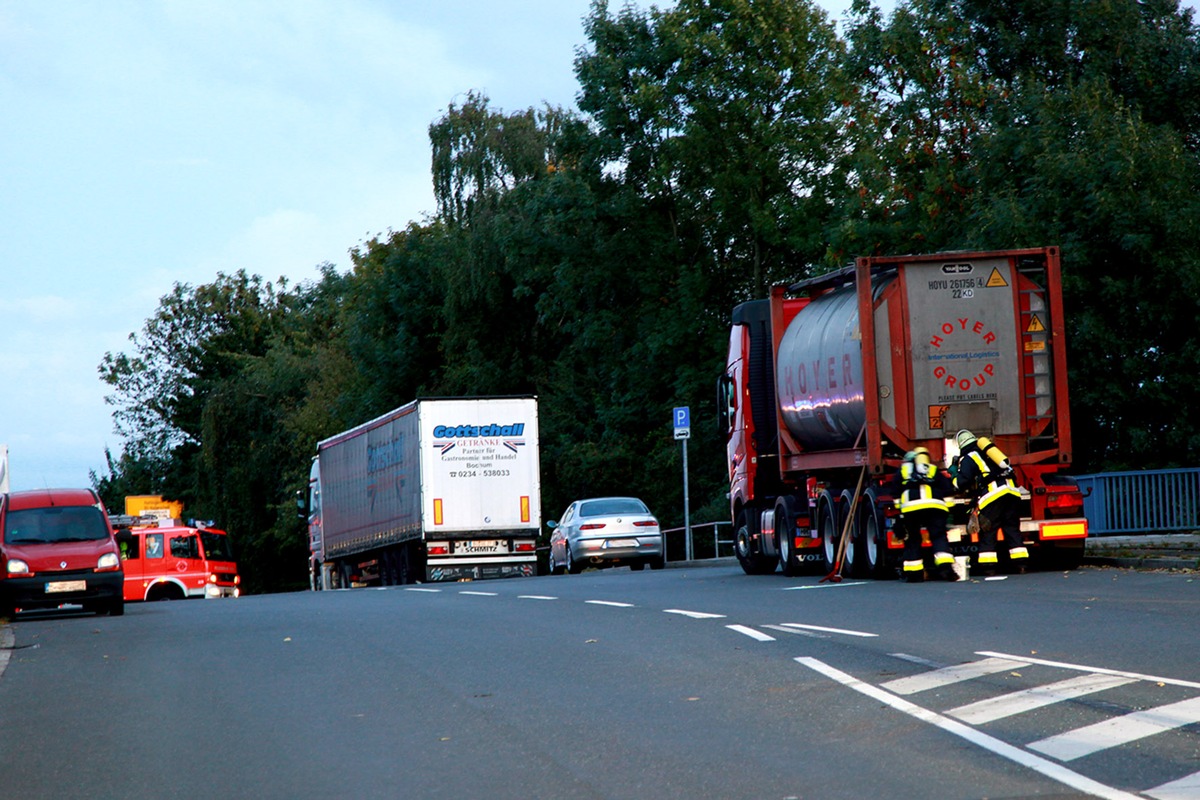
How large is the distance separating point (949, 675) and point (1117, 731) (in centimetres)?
226

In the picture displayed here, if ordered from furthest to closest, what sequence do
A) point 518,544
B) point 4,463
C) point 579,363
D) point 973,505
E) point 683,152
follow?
point 579,363 → point 683,152 → point 518,544 → point 4,463 → point 973,505

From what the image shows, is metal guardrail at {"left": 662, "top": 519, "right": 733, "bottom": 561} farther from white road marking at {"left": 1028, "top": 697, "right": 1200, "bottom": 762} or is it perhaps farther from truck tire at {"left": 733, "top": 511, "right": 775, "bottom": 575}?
white road marking at {"left": 1028, "top": 697, "right": 1200, "bottom": 762}

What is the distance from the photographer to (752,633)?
13.4 meters

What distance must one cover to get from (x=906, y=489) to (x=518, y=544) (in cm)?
1486

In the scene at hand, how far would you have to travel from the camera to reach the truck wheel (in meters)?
23.4

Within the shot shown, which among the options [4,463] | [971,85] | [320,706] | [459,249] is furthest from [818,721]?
[459,249]

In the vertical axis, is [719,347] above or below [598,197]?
below

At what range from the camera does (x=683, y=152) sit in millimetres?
44562

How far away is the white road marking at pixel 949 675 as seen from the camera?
9.73 metres

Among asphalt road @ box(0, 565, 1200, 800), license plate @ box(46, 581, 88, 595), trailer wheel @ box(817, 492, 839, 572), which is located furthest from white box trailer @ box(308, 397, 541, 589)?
asphalt road @ box(0, 565, 1200, 800)

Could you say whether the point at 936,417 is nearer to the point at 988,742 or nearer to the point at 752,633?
the point at 752,633

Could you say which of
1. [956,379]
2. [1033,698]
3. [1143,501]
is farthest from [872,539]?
[1033,698]

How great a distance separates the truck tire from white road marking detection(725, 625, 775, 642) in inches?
445

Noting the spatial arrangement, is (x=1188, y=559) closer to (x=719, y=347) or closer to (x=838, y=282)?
(x=838, y=282)
